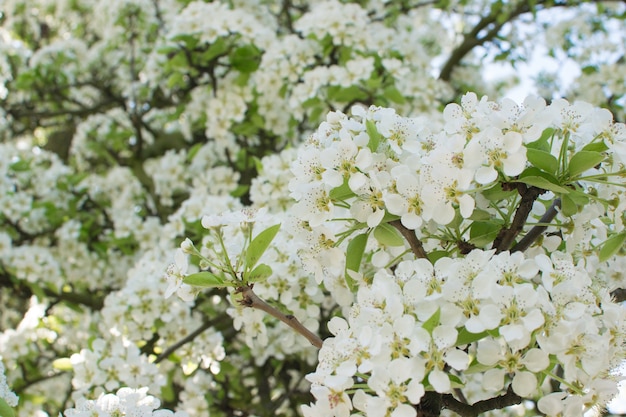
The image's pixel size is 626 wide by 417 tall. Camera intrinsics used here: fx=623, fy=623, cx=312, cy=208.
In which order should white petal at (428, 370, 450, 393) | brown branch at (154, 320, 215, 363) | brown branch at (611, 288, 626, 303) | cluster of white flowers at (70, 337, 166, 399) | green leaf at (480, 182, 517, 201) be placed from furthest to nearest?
brown branch at (154, 320, 215, 363) → cluster of white flowers at (70, 337, 166, 399) → brown branch at (611, 288, 626, 303) → green leaf at (480, 182, 517, 201) → white petal at (428, 370, 450, 393)

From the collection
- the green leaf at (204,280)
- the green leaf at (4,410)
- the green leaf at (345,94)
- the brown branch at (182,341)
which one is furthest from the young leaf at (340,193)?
the green leaf at (345,94)

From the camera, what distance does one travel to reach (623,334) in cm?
137

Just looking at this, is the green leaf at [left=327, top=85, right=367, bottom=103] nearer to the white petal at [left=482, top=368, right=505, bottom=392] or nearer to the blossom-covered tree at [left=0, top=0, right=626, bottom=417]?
the blossom-covered tree at [left=0, top=0, right=626, bottom=417]

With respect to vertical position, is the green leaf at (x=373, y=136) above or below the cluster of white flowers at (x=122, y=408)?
above

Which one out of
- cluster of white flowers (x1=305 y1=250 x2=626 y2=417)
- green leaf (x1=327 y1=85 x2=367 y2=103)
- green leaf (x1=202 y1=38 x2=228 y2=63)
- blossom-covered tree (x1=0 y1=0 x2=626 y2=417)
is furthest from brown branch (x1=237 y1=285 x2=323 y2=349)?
green leaf (x1=202 y1=38 x2=228 y2=63)

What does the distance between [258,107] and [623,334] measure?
3.14 meters

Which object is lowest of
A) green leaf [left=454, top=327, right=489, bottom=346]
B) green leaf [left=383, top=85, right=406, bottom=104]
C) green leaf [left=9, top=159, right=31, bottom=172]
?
green leaf [left=454, top=327, right=489, bottom=346]

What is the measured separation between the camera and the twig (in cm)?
161

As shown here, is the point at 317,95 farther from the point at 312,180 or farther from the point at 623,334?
the point at 623,334

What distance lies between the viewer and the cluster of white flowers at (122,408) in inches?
65.3

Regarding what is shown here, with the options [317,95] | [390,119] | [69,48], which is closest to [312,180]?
[390,119]

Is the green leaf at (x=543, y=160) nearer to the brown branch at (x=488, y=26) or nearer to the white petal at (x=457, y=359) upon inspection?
the white petal at (x=457, y=359)

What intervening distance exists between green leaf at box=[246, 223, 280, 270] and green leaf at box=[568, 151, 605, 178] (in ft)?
2.44

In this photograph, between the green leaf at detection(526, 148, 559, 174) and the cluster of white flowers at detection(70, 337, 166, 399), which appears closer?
the green leaf at detection(526, 148, 559, 174)
